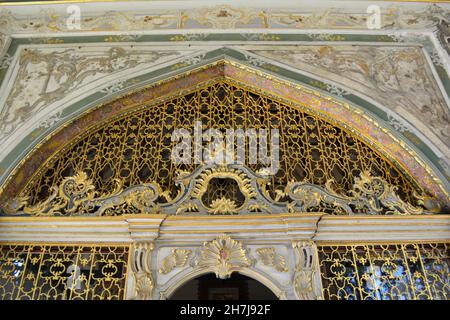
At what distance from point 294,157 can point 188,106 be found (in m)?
1.28

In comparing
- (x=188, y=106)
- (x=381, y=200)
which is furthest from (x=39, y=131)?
(x=381, y=200)

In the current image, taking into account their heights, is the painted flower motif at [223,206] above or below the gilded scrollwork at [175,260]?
above

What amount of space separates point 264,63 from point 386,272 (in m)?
2.40

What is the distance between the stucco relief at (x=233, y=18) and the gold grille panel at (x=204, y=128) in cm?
83

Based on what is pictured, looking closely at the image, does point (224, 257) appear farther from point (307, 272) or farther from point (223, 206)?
point (307, 272)

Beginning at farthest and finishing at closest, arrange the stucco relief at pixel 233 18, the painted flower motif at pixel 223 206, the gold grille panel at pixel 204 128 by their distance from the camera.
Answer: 1. the stucco relief at pixel 233 18
2. the gold grille panel at pixel 204 128
3. the painted flower motif at pixel 223 206

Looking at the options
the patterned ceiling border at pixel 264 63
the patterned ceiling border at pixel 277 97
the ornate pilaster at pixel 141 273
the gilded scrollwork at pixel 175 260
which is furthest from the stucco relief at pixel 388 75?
the ornate pilaster at pixel 141 273

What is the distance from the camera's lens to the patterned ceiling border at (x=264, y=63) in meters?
3.72

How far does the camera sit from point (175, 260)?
332 centimetres

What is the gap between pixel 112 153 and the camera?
3992mm

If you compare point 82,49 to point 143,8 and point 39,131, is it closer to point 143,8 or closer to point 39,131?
point 143,8

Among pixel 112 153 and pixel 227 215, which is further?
pixel 112 153

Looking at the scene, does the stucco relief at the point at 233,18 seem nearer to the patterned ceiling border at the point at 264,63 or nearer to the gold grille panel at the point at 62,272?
the patterned ceiling border at the point at 264,63

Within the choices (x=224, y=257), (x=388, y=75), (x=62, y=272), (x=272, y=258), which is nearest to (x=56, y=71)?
(x=62, y=272)
